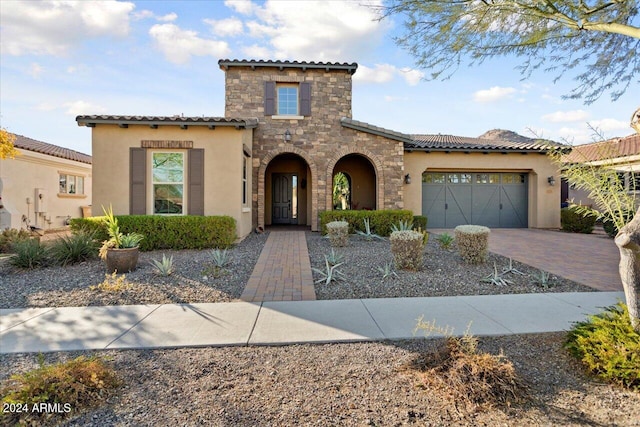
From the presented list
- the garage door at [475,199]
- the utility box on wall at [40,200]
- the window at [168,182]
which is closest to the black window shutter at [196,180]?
the window at [168,182]

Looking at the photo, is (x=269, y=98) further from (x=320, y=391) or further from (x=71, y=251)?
(x=320, y=391)

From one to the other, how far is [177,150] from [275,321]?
8464 mm

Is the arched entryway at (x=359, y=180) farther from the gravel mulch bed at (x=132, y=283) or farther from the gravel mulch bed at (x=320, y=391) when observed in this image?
the gravel mulch bed at (x=320, y=391)

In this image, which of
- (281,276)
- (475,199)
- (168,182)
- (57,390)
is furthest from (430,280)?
(475,199)

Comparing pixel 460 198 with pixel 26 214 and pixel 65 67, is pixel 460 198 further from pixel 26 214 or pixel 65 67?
pixel 26 214

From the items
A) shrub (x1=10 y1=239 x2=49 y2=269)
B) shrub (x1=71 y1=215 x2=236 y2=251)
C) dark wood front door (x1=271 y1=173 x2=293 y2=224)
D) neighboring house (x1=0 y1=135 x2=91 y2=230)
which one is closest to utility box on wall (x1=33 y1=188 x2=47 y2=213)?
neighboring house (x1=0 y1=135 x2=91 y2=230)

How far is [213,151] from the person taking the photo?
437 inches

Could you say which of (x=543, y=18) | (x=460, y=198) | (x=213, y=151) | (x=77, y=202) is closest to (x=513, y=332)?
(x=543, y=18)

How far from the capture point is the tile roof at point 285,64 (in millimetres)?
14203

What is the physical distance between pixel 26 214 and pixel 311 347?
18015 mm

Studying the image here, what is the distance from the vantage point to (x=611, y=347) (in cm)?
313

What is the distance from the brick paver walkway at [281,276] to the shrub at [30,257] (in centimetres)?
478

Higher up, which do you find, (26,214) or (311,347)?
(26,214)

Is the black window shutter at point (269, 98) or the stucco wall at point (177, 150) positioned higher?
the black window shutter at point (269, 98)
